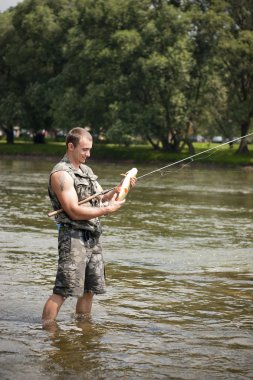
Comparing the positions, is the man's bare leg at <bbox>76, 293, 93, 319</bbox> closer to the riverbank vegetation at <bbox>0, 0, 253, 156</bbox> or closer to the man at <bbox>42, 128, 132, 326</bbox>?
the man at <bbox>42, 128, 132, 326</bbox>

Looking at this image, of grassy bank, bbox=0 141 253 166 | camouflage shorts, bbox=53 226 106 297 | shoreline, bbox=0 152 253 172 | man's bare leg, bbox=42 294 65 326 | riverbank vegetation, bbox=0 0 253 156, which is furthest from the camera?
riverbank vegetation, bbox=0 0 253 156

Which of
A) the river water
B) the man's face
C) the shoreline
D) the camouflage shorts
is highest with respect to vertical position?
the man's face

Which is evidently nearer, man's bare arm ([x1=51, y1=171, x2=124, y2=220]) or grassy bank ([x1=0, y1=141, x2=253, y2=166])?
man's bare arm ([x1=51, y1=171, x2=124, y2=220])

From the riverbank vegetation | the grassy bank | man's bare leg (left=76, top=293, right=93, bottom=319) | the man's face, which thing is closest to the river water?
man's bare leg (left=76, top=293, right=93, bottom=319)

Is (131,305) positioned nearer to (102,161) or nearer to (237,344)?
(237,344)

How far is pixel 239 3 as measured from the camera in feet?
225

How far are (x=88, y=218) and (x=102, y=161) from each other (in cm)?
5754

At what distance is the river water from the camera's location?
294 inches

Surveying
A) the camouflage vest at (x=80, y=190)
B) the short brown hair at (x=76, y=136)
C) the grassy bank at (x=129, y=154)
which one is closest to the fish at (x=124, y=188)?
the camouflage vest at (x=80, y=190)

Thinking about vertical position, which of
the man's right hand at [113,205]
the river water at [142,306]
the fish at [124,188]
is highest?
the fish at [124,188]

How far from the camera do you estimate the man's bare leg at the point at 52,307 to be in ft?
27.7

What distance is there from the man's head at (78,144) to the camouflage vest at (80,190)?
0.35ft

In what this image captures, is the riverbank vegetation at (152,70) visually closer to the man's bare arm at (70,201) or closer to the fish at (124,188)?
the fish at (124,188)

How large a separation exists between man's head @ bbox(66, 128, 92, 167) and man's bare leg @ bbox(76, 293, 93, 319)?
4.81ft
